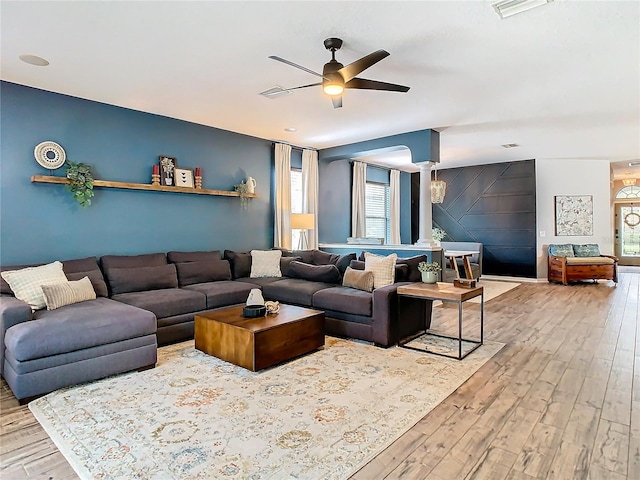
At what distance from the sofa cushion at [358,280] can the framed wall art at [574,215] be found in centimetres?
699

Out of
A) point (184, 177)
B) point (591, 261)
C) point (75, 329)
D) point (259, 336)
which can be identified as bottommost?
point (259, 336)

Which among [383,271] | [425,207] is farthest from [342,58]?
[425,207]

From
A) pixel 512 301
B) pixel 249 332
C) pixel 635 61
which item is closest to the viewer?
pixel 249 332

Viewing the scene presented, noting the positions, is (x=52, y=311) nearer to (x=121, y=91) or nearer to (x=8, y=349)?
(x=8, y=349)

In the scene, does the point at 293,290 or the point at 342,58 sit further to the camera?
the point at 293,290

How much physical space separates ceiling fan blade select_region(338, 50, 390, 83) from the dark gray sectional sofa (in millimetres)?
2149

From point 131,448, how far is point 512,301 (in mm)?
6325

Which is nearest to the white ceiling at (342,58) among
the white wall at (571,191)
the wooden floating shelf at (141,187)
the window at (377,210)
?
the wooden floating shelf at (141,187)

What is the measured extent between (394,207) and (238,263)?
5293mm

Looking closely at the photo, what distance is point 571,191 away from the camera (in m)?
9.14

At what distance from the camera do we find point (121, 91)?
4352 mm

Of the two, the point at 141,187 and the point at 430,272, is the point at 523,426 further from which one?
the point at 141,187

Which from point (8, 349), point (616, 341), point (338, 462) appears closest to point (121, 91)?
point (8, 349)

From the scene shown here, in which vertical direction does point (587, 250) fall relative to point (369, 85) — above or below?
below
